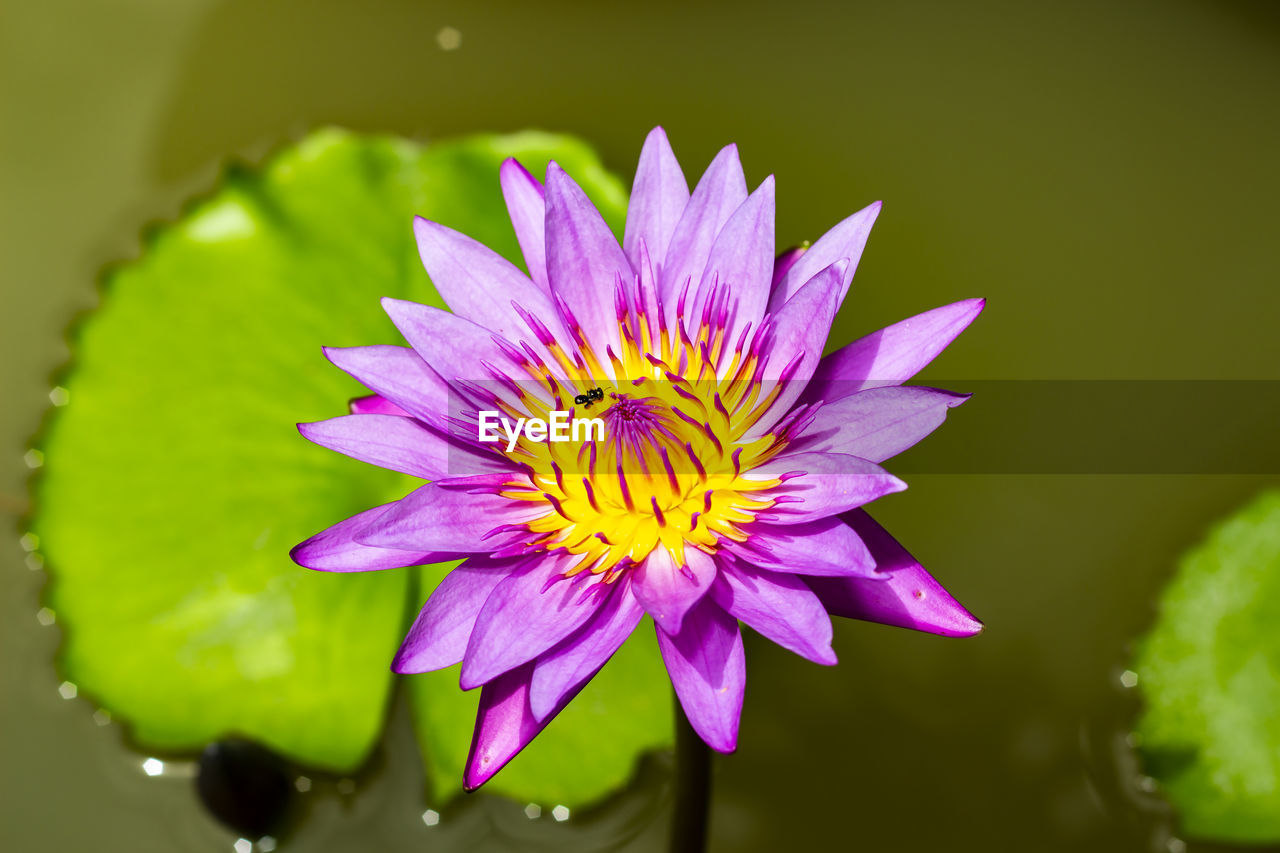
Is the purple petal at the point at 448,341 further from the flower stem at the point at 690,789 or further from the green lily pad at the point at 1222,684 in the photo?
the green lily pad at the point at 1222,684

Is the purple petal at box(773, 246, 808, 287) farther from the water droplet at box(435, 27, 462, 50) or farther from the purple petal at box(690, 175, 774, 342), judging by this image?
the water droplet at box(435, 27, 462, 50)

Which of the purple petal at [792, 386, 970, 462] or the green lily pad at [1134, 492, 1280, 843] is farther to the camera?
the green lily pad at [1134, 492, 1280, 843]

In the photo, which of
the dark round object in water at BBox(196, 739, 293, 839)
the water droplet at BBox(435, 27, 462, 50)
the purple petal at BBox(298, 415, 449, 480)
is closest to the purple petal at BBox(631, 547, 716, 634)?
the purple petal at BBox(298, 415, 449, 480)

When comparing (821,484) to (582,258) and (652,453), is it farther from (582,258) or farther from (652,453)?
(582,258)

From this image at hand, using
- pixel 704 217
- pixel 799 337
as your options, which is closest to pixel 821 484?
pixel 799 337

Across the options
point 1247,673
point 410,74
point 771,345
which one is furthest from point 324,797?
point 410,74
